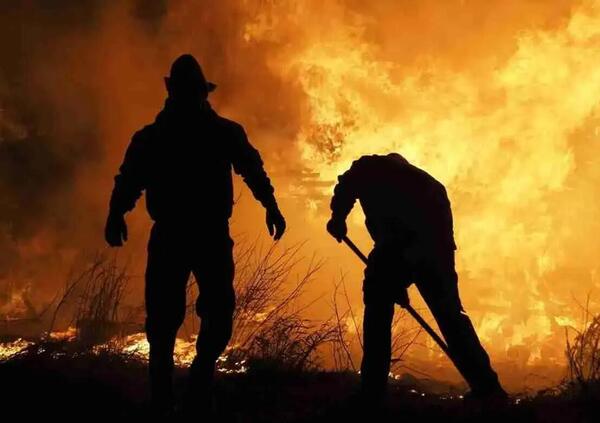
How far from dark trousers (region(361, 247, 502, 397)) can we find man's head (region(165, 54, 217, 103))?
2056 mm

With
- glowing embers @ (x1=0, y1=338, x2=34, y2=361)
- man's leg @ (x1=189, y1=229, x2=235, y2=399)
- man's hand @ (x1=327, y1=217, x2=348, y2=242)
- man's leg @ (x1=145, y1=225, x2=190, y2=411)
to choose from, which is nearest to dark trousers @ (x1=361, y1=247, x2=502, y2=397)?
man's hand @ (x1=327, y1=217, x2=348, y2=242)

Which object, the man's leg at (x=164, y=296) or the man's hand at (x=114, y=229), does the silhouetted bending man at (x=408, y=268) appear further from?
the man's hand at (x=114, y=229)

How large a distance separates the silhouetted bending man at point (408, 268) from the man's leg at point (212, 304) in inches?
47.2

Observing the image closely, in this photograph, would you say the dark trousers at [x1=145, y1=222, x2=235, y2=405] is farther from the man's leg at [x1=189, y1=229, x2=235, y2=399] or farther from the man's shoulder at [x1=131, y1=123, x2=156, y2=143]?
the man's shoulder at [x1=131, y1=123, x2=156, y2=143]

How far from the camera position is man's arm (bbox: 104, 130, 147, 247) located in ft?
18.0

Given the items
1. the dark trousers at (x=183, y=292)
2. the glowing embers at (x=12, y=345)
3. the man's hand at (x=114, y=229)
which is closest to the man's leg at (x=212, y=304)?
the dark trousers at (x=183, y=292)

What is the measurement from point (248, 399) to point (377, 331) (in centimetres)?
158

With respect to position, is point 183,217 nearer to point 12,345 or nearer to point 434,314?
point 434,314

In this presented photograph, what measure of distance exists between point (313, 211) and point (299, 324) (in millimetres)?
25922

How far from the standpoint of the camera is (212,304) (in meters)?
5.40

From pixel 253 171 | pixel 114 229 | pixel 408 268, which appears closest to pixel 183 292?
pixel 114 229

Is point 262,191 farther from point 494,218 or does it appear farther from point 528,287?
point 528,287

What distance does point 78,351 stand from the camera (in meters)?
7.91

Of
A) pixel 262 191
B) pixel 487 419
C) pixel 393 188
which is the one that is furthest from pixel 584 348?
pixel 262 191
